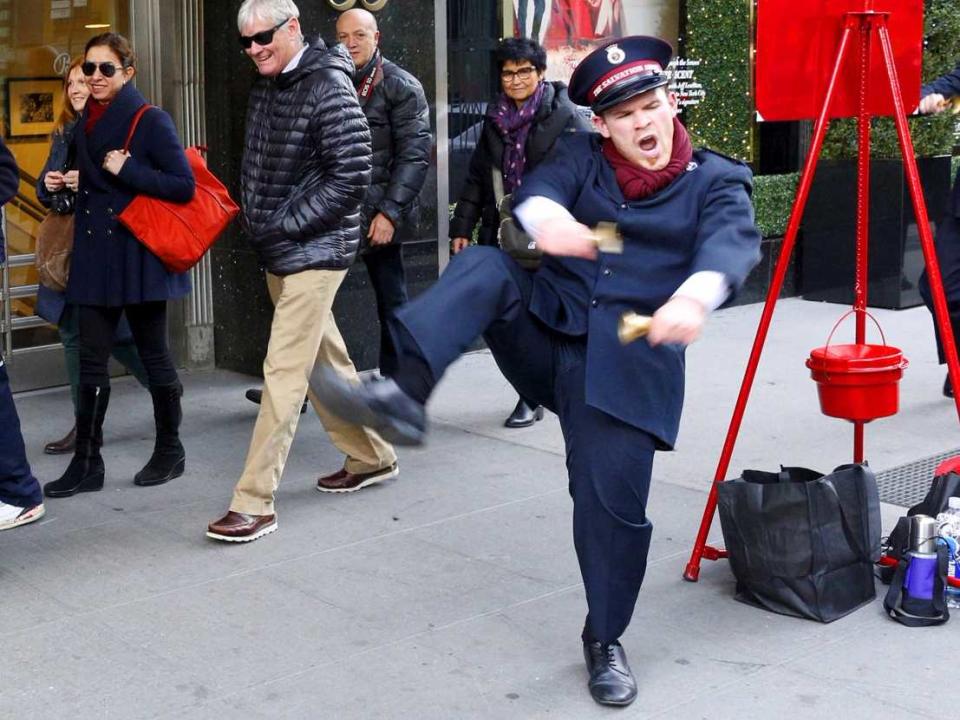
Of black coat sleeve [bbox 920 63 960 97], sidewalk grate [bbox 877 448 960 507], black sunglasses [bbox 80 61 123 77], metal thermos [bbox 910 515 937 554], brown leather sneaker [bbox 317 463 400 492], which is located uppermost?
black sunglasses [bbox 80 61 123 77]

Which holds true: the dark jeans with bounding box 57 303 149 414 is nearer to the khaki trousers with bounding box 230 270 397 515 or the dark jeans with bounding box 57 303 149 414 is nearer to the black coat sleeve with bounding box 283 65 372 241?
the khaki trousers with bounding box 230 270 397 515

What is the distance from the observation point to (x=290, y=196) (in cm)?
552

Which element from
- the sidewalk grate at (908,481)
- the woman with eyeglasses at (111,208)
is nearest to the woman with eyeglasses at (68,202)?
the woman with eyeglasses at (111,208)

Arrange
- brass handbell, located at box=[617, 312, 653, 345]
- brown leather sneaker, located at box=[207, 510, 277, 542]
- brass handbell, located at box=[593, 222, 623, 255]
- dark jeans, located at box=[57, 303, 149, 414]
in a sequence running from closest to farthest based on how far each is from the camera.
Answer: brass handbell, located at box=[617, 312, 653, 345] < brass handbell, located at box=[593, 222, 623, 255] < brown leather sneaker, located at box=[207, 510, 277, 542] < dark jeans, located at box=[57, 303, 149, 414]

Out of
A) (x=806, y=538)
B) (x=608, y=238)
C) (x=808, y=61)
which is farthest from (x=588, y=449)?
(x=808, y=61)

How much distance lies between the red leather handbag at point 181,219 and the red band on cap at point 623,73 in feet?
8.39

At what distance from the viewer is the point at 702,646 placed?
4.47 metres

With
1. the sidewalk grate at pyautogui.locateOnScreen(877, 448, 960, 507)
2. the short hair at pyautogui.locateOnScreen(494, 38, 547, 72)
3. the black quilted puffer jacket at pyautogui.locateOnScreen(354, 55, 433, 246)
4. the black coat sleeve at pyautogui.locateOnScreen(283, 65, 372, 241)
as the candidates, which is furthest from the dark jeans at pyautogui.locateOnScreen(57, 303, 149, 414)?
the sidewalk grate at pyautogui.locateOnScreen(877, 448, 960, 507)

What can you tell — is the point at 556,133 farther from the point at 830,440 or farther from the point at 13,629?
the point at 13,629

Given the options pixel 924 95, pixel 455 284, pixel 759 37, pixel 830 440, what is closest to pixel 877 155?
pixel 830 440

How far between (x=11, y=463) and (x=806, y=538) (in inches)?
112

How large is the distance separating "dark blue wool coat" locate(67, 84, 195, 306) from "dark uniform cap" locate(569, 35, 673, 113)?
247cm

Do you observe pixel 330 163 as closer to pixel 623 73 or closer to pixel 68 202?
pixel 68 202

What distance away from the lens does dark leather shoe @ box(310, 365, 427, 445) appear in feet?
11.8
